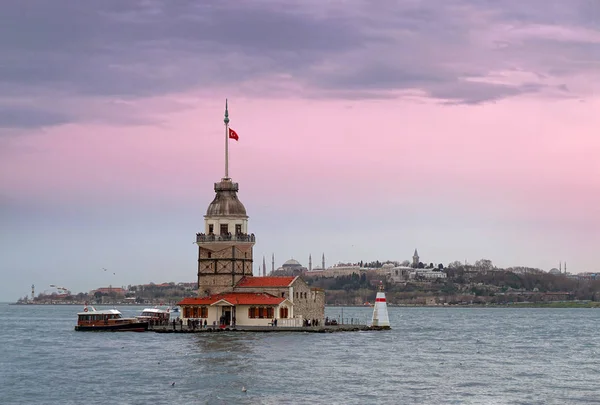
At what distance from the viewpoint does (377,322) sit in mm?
108000

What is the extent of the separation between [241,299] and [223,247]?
23.6 ft

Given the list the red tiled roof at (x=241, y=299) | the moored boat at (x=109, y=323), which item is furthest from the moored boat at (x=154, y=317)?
the red tiled roof at (x=241, y=299)

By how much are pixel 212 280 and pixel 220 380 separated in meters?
41.5

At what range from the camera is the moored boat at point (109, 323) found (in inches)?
4107

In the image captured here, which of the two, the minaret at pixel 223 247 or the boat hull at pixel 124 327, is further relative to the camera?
the boat hull at pixel 124 327

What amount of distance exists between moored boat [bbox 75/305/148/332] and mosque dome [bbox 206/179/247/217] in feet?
42.2

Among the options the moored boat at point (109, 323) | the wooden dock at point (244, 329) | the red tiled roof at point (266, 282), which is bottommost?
the wooden dock at point (244, 329)

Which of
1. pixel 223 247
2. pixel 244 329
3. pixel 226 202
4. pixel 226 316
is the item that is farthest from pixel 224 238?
pixel 244 329

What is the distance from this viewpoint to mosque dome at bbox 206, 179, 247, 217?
4065 inches

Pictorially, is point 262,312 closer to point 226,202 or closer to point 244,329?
point 244,329

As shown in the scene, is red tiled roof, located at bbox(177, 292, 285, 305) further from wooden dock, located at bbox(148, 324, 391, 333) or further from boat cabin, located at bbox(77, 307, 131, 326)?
boat cabin, located at bbox(77, 307, 131, 326)

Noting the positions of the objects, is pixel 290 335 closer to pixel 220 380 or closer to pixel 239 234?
pixel 239 234

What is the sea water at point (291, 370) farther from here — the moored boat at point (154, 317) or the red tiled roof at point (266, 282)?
the red tiled roof at point (266, 282)

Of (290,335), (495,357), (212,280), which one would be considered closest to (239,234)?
(212,280)
